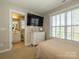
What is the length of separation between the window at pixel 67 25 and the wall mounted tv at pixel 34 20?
127cm

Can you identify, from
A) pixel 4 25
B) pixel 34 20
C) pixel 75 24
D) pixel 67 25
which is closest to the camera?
pixel 75 24

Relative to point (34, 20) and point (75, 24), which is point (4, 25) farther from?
point (75, 24)

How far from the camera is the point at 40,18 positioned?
18.2ft

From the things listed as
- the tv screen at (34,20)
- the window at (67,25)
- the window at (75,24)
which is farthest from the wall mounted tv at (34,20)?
the window at (75,24)

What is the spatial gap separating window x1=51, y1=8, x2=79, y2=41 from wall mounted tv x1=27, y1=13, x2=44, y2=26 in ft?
4.16

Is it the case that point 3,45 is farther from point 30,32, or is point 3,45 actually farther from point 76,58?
point 76,58

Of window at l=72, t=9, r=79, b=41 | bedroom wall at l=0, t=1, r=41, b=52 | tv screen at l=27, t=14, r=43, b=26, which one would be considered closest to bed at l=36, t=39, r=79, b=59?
window at l=72, t=9, r=79, b=41

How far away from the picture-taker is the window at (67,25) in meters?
3.15

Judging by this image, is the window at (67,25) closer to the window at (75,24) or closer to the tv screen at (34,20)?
the window at (75,24)

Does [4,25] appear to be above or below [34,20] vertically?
below

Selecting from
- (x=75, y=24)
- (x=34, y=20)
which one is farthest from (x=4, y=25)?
(x=75, y=24)

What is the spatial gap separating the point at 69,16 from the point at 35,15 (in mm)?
2501

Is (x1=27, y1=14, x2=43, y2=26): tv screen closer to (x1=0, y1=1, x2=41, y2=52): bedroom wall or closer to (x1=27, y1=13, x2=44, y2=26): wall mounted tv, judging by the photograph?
(x1=27, y1=13, x2=44, y2=26): wall mounted tv

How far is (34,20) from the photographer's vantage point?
206 inches
